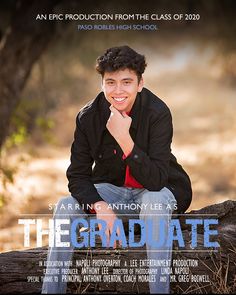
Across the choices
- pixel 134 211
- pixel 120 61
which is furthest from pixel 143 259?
pixel 120 61

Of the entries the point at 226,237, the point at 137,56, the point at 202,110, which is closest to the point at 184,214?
the point at 226,237

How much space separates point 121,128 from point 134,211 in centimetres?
43

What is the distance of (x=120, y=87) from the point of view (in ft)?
9.91

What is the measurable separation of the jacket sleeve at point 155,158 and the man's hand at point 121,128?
0.11 ft

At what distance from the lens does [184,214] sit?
3.32 metres

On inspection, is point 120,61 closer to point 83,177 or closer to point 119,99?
point 119,99

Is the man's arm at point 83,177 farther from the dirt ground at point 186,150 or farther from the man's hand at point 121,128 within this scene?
the dirt ground at point 186,150

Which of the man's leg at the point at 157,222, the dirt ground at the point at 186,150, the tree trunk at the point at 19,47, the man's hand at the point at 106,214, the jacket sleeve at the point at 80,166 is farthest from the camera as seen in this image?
the dirt ground at the point at 186,150

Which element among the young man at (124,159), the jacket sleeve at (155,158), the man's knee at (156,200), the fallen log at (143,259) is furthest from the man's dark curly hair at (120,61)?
the fallen log at (143,259)

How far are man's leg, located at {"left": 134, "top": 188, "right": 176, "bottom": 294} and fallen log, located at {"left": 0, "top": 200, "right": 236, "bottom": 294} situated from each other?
254 millimetres

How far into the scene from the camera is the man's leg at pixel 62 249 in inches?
116

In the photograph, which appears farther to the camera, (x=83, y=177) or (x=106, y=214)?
(x=83, y=177)

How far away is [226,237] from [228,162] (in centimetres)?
717

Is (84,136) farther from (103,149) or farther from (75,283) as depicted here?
(75,283)
